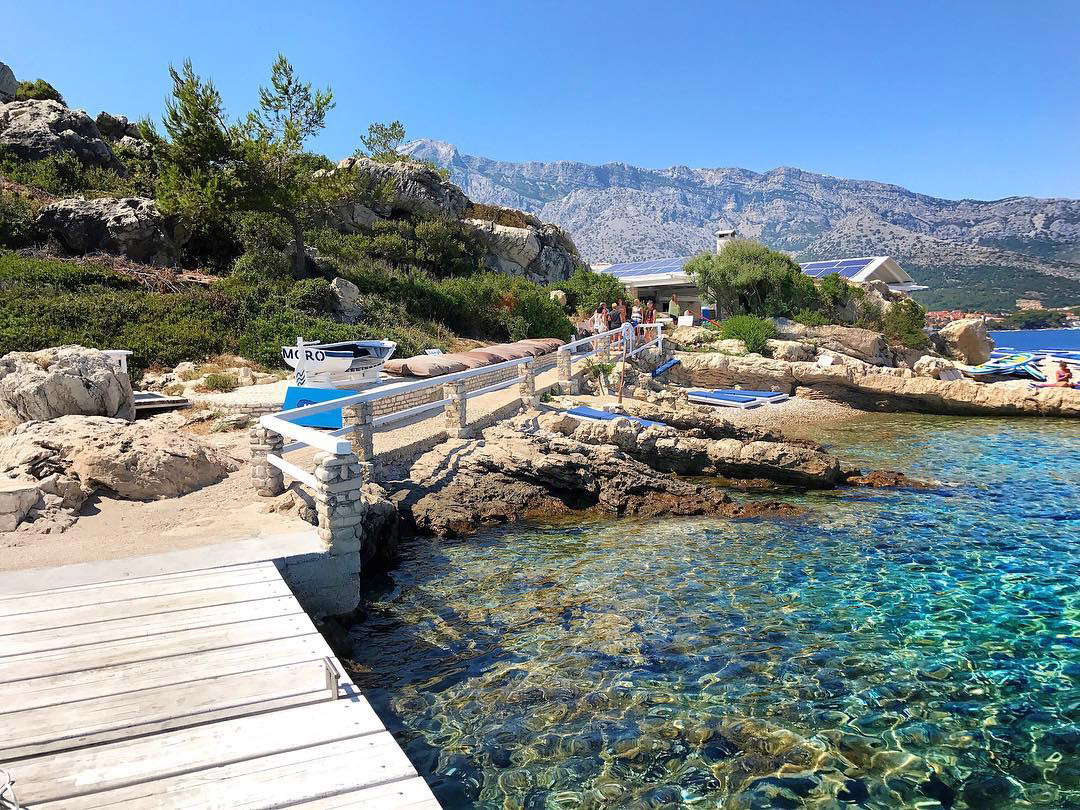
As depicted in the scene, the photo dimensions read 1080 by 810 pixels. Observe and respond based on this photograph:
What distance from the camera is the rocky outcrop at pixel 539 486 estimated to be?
34.5 ft

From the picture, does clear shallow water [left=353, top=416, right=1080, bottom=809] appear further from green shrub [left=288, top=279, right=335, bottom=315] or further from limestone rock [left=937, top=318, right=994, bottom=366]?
limestone rock [left=937, top=318, right=994, bottom=366]

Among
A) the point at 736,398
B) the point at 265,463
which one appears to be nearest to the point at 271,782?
the point at 265,463

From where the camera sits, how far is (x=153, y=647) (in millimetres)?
4496

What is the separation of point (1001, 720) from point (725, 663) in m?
2.24

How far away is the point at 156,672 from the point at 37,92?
4584 cm

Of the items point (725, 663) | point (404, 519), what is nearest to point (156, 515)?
point (404, 519)

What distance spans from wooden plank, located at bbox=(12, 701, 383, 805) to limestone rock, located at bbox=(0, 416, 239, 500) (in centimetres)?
548

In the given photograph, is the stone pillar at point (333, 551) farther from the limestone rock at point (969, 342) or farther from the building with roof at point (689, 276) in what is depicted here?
the limestone rock at point (969, 342)

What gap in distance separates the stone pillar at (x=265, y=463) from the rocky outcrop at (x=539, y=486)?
2279 millimetres

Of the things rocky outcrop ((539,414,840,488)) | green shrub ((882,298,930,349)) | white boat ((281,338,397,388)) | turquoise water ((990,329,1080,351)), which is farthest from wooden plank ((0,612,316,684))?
turquoise water ((990,329,1080,351))

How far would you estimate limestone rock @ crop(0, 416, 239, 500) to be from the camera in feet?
25.7

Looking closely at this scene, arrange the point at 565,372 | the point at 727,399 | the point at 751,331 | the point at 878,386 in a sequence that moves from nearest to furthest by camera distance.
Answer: the point at 565,372, the point at 727,399, the point at 878,386, the point at 751,331

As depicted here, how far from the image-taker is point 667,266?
140 feet

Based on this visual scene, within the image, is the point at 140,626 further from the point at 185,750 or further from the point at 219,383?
the point at 219,383
